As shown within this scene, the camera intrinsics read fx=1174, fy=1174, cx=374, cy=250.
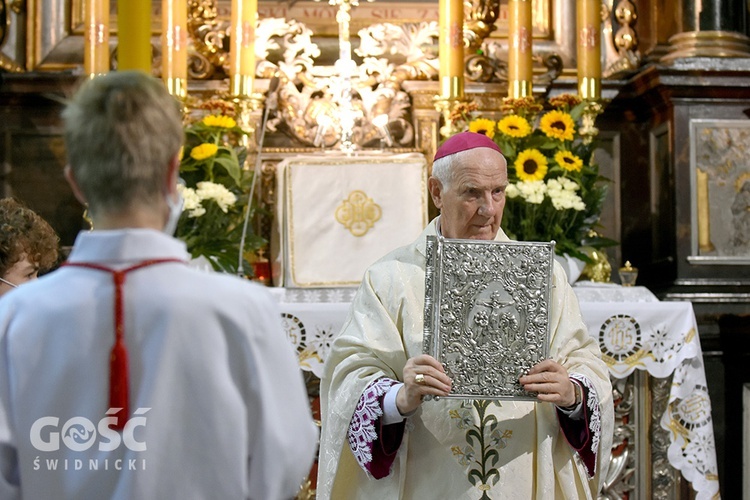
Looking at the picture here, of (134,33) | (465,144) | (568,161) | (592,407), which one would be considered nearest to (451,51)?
(568,161)

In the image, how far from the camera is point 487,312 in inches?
119

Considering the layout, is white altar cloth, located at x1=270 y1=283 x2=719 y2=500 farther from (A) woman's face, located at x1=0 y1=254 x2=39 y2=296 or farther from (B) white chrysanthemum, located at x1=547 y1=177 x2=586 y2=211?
(A) woman's face, located at x1=0 y1=254 x2=39 y2=296

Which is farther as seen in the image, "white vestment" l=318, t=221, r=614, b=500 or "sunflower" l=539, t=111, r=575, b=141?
"sunflower" l=539, t=111, r=575, b=141

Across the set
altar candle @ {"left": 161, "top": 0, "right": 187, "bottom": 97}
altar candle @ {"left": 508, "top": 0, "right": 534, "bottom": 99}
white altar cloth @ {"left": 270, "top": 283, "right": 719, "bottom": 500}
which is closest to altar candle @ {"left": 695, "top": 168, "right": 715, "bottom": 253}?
altar candle @ {"left": 508, "top": 0, "right": 534, "bottom": 99}

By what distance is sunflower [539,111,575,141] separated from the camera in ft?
17.7

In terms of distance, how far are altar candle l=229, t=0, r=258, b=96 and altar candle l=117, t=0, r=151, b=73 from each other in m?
2.96

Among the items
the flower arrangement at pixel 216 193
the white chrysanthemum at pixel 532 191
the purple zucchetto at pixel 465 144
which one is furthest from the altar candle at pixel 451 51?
the purple zucchetto at pixel 465 144

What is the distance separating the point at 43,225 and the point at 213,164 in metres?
2.29

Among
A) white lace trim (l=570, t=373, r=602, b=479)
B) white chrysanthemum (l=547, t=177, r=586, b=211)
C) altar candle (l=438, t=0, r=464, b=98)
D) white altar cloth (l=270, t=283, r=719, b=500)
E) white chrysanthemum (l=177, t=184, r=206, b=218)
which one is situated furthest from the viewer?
altar candle (l=438, t=0, r=464, b=98)

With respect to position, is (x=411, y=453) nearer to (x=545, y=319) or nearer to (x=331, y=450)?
(x=331, y=450)

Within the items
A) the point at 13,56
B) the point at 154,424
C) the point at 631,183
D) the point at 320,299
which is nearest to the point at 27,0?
the point at 13,56

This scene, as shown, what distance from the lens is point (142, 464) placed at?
1794 millimetres

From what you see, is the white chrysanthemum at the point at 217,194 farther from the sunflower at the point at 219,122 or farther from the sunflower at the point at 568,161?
the sunflower at the point at 568,161

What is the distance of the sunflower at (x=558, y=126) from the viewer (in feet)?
17.7
